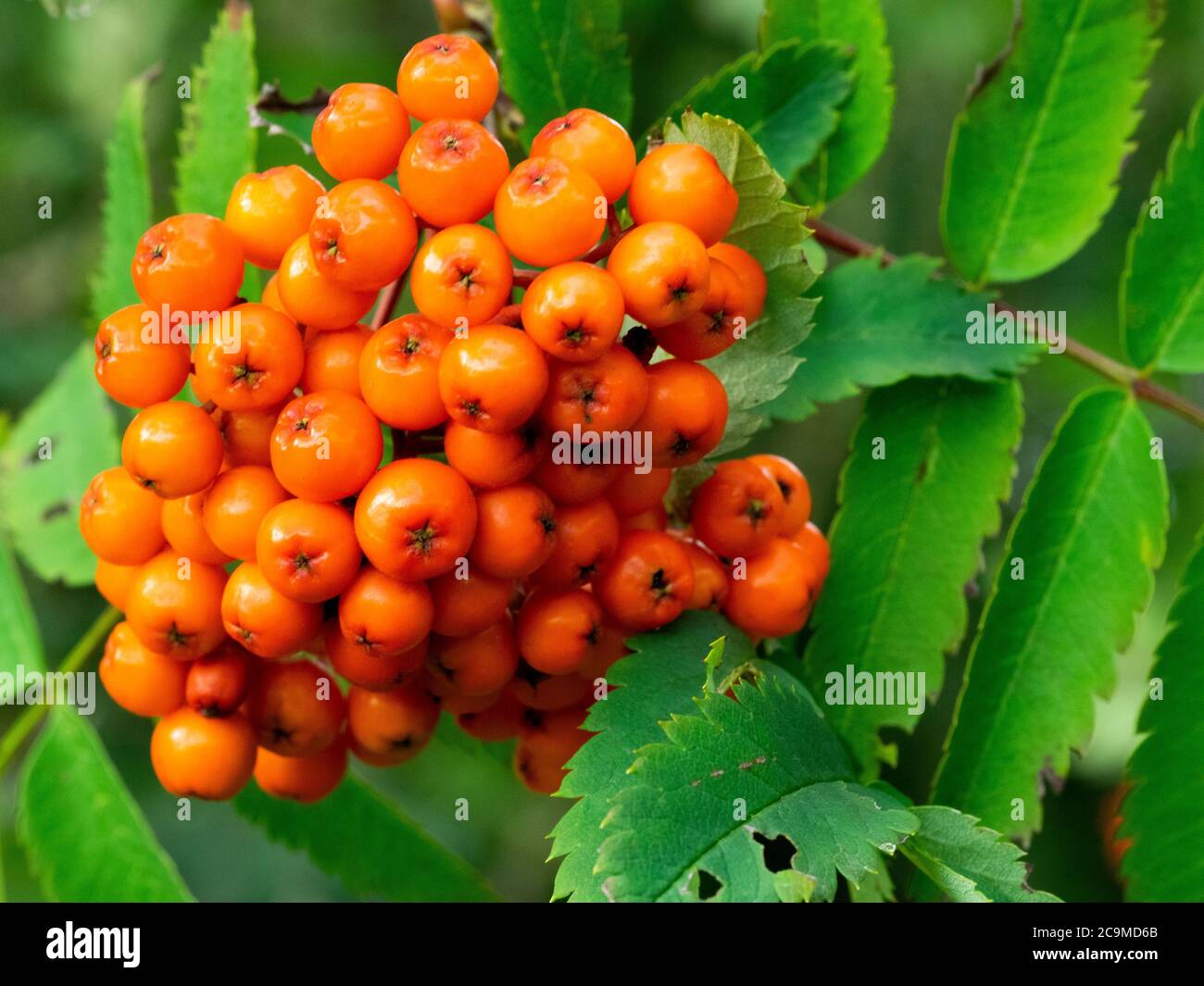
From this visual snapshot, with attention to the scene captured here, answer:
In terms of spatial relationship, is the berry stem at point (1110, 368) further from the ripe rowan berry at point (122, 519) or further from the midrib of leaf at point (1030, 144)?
the ripe rowan berry at point (122, 519)

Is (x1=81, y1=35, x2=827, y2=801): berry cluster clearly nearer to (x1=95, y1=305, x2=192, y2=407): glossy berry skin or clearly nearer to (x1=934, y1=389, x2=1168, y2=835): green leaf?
(x1=95, y1=305, x2=192, y2=407): glossy berry skin

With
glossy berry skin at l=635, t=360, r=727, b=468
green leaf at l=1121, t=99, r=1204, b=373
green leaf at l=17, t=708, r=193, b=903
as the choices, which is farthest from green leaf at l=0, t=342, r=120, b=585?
green leaf at l=1121, t=99, r=1204, b=373

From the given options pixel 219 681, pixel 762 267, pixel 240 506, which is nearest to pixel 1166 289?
pixel 762 267

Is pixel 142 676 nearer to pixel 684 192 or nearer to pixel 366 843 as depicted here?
pixel 366 843

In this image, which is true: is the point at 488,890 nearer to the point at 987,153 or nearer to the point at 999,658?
the point at 999,658

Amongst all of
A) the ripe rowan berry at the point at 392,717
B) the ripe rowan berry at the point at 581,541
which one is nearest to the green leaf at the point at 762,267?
the ripe rowan berry at the point at 581,541
